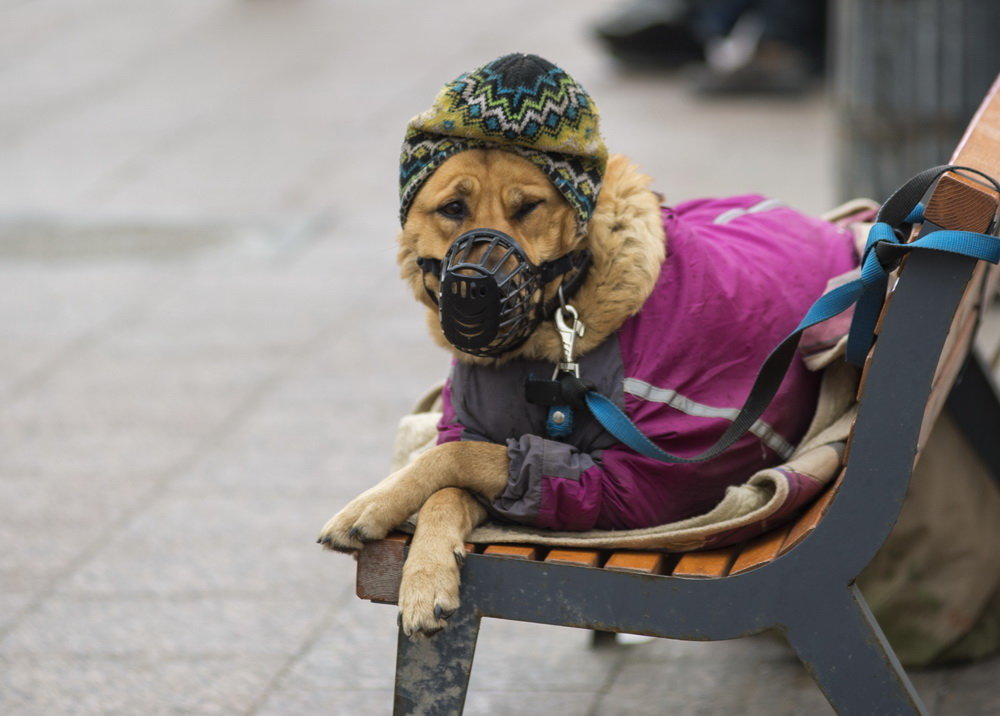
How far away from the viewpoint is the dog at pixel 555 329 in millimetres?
2760

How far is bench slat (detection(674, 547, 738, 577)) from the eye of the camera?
264cm

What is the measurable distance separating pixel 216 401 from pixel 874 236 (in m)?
3.40

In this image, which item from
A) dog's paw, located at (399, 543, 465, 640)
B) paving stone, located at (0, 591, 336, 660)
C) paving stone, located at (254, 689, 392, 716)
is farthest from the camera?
paving stone, located at (0, 591, 336, 660)

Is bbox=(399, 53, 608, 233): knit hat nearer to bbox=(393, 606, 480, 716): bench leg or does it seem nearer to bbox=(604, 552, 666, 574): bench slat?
bbox=(604, 552, 666, 574): bench slat

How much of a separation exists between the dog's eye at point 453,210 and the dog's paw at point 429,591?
2.24ft

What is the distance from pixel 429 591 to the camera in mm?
2615

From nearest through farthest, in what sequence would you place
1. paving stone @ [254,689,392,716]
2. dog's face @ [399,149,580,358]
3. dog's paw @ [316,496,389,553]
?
dog's paw @ [316,496,389,553], dog's face @ [399,149,580,358], paving stone @ [254,689,392,716]

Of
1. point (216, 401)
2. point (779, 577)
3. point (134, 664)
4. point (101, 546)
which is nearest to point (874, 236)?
point (779, 577)

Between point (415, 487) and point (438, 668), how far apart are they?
1.14 feet

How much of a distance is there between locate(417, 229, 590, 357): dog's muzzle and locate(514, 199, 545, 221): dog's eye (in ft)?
0.35

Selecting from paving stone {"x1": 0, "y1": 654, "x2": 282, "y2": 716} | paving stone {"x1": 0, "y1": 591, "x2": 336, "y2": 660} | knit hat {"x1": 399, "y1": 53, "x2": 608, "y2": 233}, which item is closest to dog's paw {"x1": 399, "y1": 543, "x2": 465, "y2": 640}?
knit hat {"x1": 399, "y1": 53, "x2": 608, "y2": 233}

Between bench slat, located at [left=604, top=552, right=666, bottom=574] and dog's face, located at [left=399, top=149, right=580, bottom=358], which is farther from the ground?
dog's face, located at [left=399, top=149, right=580, bottom=358]

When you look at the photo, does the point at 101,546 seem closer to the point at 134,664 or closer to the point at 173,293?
the point at 134,664

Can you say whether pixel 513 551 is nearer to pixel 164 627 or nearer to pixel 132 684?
pixel 132 684
